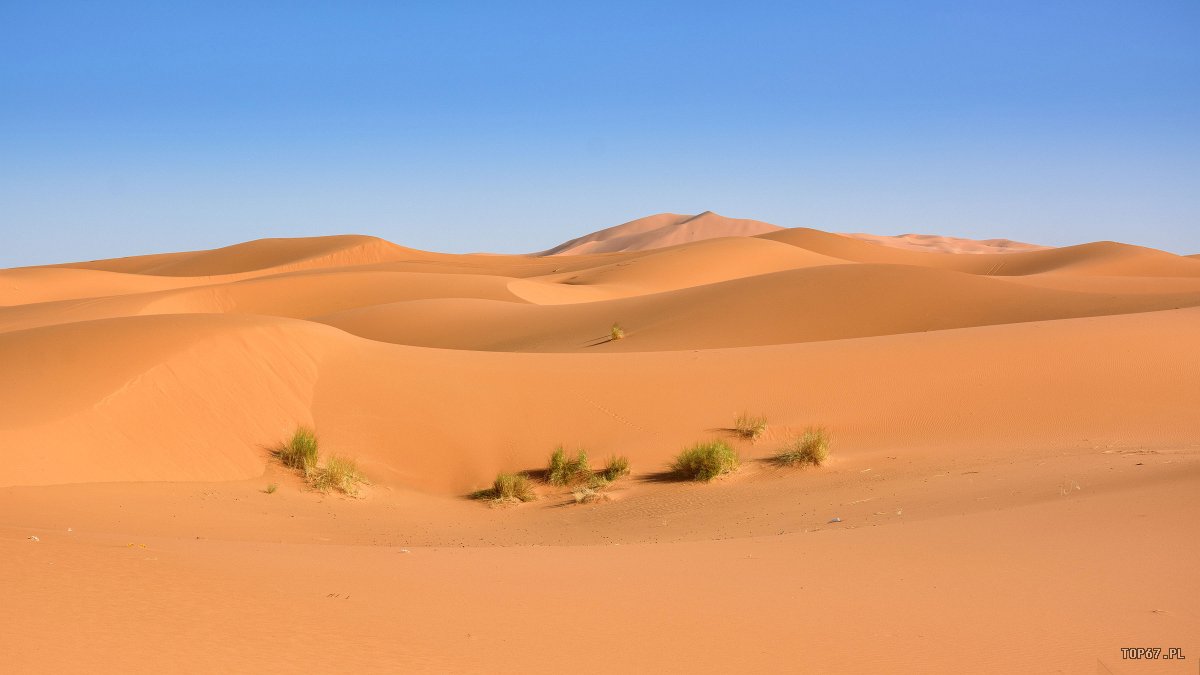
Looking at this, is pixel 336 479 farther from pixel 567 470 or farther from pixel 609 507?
pixel 609 507

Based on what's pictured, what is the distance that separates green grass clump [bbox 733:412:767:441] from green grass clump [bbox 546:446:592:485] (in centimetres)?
224

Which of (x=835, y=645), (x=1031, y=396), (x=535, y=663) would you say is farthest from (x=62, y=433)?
(x=1031, y=396)

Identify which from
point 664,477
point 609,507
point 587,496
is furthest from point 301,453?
point 664,477

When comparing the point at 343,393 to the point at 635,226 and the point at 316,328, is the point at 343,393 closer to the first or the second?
the point at 316,328

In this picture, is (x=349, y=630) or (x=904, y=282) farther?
(x=904, y=282)

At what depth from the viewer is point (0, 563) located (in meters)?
5.22

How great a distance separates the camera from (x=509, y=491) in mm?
11523

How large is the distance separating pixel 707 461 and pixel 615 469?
118 cm

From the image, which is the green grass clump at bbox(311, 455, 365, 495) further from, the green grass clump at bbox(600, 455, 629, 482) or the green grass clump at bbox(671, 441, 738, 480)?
the green grass clump at bbox(671, 441, 738, 480)

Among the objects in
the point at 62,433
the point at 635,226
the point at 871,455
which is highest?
the point at 635,226

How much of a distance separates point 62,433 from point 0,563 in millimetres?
5613

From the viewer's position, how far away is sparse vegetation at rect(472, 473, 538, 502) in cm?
1151

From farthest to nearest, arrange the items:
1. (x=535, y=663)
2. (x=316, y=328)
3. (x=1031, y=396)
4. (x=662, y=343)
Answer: (x=662, y=343)
(x=316, y=328)
(x=1031, y=396)
(x=535, y=663)

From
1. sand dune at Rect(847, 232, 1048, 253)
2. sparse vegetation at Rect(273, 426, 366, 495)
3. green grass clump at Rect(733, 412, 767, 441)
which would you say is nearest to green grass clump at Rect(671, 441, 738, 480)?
green grass clump at Rect(733, 412, 767, 441)
